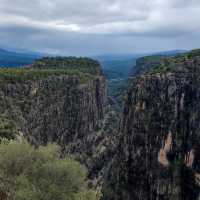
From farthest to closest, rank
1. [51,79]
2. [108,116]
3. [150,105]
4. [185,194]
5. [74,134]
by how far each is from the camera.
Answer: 1. [108,116]
2. [74,134]
3. [51,79]
4. [150,105]
5. [185,194]

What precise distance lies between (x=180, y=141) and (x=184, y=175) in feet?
21.3

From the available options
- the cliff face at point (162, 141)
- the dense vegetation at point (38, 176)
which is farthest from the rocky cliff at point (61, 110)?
the dense vegetation at point (38, 176)

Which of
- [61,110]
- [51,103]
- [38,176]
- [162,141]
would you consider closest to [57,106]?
[61,110]

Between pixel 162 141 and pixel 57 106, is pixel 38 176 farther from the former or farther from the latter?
pixel 57 106

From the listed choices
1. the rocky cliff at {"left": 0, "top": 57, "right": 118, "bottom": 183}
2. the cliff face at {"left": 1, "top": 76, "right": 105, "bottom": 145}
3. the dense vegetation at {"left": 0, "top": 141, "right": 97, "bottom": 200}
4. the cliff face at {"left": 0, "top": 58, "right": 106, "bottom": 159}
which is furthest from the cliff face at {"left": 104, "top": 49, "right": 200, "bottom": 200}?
the dense vegetation at {"left": 0, "top": 141, "right": 97, "bottom": 200}

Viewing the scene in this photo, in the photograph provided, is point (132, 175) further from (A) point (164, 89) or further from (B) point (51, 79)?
(B) point (51, 79)

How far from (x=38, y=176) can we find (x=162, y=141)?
5448 centimetres

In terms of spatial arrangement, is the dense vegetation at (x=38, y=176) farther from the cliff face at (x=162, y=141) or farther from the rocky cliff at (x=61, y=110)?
the rocky cliff at (x=61, y=110)

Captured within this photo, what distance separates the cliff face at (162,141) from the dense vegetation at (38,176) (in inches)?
1878

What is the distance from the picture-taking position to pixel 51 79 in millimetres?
148375

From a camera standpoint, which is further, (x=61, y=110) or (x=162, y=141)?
(x=61, y=110)

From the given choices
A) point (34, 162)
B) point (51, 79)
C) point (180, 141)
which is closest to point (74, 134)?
point (51, 79)

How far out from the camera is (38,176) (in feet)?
126

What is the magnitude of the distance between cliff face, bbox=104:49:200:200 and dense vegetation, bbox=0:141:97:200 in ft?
157
